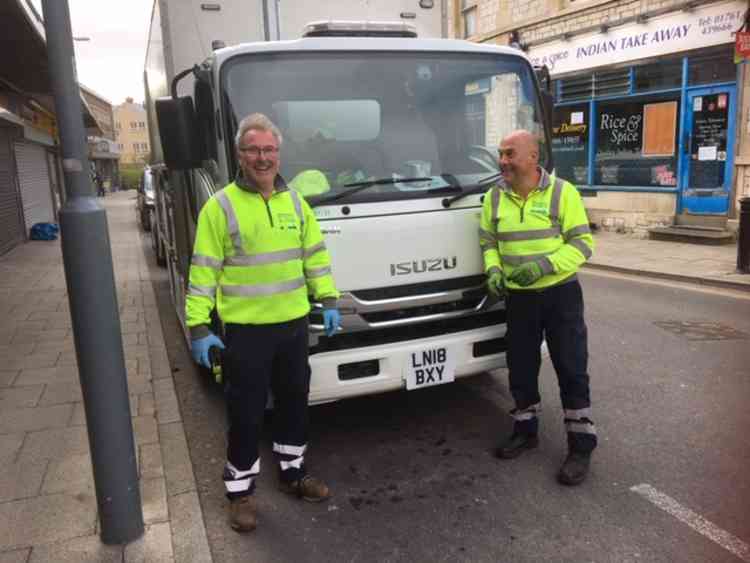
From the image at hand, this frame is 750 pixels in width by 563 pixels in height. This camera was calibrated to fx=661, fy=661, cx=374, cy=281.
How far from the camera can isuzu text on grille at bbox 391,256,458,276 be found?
12.4 feet

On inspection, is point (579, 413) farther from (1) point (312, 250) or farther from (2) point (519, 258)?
(1) point (312, 250)

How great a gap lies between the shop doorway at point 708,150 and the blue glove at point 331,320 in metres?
10.7

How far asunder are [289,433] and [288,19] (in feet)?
10.3

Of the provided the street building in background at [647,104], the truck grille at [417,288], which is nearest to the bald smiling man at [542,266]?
the truck grille at [417,288]

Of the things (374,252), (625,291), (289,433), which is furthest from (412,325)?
(625,291)

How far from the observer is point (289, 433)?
11.6ft

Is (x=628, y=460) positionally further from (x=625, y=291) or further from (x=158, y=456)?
(x=625, y=291)

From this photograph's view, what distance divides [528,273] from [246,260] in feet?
4.92

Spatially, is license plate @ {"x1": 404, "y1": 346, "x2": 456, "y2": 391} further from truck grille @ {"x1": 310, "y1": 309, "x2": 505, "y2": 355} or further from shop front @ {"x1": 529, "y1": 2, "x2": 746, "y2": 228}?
shop front @ {"x1": 529, "y1": 2, "x2": 746, "y2": 228}

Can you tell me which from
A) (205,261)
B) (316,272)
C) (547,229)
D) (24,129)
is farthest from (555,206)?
(24,129)

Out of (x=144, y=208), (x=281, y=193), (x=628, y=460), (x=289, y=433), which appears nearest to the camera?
(x=281, y=193)

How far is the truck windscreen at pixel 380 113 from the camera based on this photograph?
3.83 m

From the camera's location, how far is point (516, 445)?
399 cm

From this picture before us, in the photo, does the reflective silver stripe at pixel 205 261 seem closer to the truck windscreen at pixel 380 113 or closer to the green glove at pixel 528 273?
the truck windscreen at pixel 380 113
